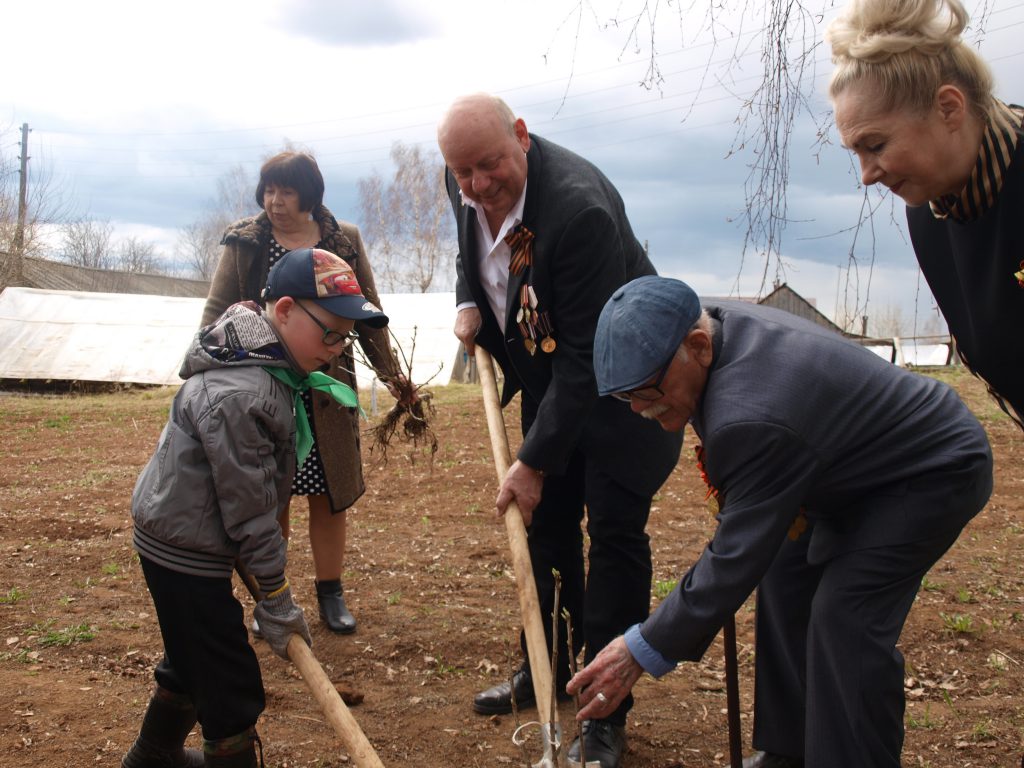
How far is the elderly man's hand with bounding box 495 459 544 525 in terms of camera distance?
3.13 metres

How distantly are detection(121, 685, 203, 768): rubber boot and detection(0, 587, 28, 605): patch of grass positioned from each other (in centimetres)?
199

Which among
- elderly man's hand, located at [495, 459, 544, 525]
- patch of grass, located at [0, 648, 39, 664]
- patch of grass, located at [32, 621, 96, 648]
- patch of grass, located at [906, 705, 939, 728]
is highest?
elderly man's hand, located at [495, 459, 544, 525]

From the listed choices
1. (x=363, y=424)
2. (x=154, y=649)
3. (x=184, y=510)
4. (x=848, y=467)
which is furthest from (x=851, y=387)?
(x=363, y=424)

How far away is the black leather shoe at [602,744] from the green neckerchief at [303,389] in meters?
1.31

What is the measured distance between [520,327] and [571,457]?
53 cm

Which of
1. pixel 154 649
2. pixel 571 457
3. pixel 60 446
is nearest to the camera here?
pixel 571 457

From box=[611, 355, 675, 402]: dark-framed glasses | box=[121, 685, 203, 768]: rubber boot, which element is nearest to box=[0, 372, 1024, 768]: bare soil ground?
box=[121, 685, 203, 768]: rubber boot

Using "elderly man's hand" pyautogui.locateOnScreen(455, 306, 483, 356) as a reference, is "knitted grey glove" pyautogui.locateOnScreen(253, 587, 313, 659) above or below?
below

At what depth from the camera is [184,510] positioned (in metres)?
2.61

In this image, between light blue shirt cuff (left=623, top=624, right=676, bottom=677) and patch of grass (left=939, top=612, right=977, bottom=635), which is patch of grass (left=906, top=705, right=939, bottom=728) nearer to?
patch of grass (left=939, top=612, right=977, bottom=635)

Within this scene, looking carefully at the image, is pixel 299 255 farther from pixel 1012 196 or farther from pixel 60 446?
pixel 60 446

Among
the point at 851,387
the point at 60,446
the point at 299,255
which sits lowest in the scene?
the point at 60,446

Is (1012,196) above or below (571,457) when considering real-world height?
above

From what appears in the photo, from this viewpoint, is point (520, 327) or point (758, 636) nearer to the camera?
point (758, 636)
